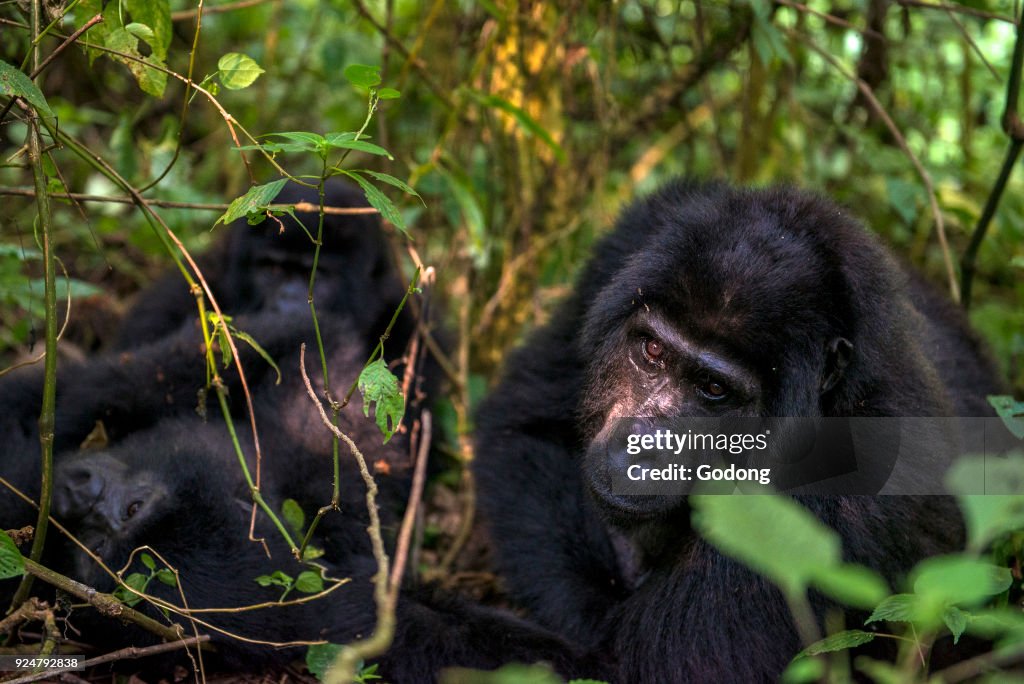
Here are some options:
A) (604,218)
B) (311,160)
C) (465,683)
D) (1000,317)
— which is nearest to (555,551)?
(465,683)

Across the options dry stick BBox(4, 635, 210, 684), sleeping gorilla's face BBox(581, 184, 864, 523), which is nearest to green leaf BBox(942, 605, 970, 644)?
sleeping gorilla's face BBox(581, 184, 864, 523)

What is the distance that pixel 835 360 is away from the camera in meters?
3.11

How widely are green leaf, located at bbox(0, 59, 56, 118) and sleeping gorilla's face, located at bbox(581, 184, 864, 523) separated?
71.4 inches

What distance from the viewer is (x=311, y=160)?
712 centimetres

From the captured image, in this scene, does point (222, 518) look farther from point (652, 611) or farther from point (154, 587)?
point (652, 611)

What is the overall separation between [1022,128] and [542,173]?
7.52 feet

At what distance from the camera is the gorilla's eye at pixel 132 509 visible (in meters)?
3.25

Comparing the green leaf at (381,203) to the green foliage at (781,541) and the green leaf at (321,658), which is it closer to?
the green leaf at (321,658)

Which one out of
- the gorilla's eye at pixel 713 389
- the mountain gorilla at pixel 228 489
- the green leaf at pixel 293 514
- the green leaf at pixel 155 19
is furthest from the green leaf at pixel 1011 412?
the green leaf at pixel 155 19

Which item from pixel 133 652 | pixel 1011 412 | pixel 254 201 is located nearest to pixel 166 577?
pixel 133 652

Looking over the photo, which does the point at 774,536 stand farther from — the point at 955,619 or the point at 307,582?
the point at 307,582

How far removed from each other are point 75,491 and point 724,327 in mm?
2144

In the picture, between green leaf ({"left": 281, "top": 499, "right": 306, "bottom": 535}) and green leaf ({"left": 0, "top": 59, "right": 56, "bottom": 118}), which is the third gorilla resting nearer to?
green leaf ({"left": 281, "top": 499, "right": 306, "bottom": 535})

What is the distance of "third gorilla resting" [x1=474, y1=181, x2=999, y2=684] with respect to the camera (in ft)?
9.98
